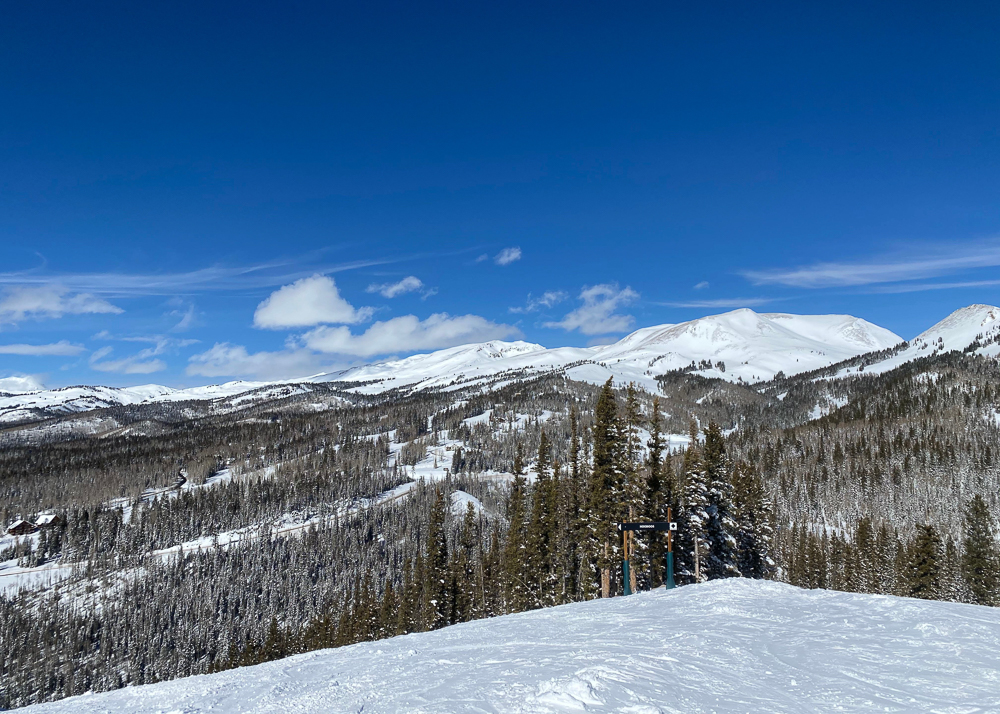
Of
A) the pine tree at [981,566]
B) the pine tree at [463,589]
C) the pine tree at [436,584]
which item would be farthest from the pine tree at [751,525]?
the pine tree at [436,584]

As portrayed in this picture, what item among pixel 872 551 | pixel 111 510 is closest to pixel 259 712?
pixel 872 551

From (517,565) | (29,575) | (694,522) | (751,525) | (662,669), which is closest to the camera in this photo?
(662,669)

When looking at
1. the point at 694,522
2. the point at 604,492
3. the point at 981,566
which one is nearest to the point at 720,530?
the point at 694,522

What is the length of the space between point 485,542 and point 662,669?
151 metres

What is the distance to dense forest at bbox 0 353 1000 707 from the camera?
127 ft

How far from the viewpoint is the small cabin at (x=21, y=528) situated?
167875mm

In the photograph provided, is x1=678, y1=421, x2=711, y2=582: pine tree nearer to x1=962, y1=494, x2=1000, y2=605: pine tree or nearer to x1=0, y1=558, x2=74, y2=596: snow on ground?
x1=962, y1=494, x2=1000, y2=605: pine tree

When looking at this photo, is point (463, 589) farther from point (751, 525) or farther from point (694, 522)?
point (751, 525)

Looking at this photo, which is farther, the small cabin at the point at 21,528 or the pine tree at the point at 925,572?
the small cabin at the point at 21,528

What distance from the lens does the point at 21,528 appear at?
16900 cm

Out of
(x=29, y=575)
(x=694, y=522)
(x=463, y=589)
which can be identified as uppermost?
(x=694, y=522)

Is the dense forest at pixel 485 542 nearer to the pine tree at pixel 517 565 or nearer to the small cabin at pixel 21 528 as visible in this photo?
the pine tree at pixel 517 565

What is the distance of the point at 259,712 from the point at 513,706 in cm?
438

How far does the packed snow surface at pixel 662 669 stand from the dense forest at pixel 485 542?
20.8m
